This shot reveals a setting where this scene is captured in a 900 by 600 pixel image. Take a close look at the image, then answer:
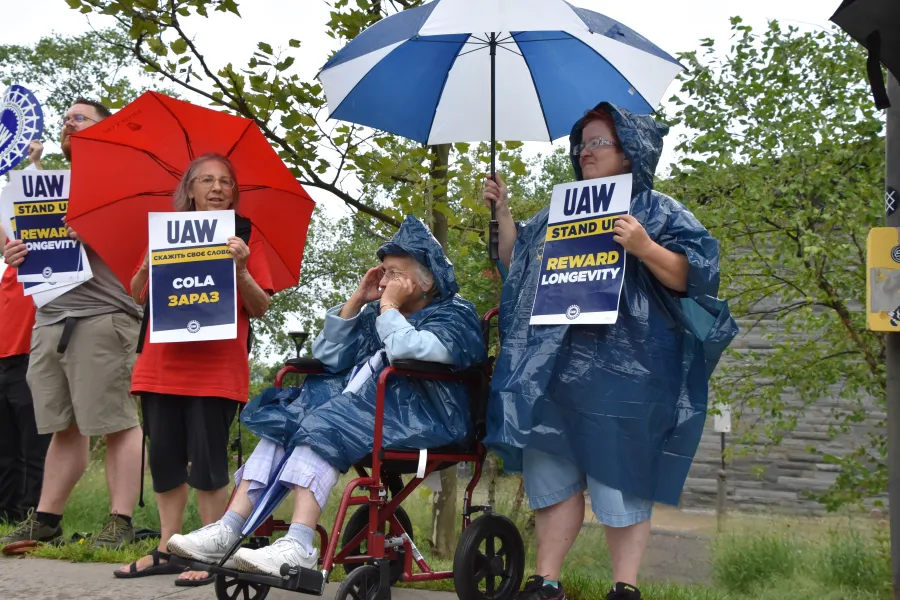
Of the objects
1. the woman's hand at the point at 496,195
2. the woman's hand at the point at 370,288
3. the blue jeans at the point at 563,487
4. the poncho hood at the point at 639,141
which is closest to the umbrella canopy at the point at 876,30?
the poncho hood at the point at 639,141

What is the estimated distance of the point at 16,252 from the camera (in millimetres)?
4562

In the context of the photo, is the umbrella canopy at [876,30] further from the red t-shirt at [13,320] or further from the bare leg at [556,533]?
the red t-shirt at [13,320]

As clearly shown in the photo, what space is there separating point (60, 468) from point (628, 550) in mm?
2906

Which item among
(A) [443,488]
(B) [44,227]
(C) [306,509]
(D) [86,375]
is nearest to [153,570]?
(D) [86,375]

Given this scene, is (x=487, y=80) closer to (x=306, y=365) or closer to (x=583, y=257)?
(x=583, y=257)

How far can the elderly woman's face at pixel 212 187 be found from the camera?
3979mm

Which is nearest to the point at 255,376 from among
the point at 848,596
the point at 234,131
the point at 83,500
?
the point at 83,500

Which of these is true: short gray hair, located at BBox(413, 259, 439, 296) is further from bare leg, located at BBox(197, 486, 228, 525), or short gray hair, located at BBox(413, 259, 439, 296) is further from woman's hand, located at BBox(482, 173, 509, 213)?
bare leg, located at BBox(197, 486, 228, 525)

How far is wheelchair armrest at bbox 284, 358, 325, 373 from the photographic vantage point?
3688 mm

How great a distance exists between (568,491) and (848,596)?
4844 millimetres

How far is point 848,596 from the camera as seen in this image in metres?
7.12

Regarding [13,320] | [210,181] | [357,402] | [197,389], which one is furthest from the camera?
[13,320]

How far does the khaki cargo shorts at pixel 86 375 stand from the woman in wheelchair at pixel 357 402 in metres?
1.28

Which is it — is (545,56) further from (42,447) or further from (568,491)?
(42,447)
